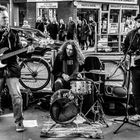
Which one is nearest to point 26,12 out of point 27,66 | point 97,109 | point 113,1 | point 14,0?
point 14,0

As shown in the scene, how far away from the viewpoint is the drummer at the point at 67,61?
6172mm

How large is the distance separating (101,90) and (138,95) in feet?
2.77

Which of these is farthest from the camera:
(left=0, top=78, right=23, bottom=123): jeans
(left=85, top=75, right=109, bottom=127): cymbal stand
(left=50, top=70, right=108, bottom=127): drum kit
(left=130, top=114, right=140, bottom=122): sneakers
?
(left=130, top=114, right=140, bottom=122): sneakers

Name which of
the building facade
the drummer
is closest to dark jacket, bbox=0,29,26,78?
the drummer

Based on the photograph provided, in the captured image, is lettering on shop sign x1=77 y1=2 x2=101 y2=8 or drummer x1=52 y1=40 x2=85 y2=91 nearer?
drummer x1=52 y1=40 x2=85 y2=91

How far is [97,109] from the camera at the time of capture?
19.4 ft

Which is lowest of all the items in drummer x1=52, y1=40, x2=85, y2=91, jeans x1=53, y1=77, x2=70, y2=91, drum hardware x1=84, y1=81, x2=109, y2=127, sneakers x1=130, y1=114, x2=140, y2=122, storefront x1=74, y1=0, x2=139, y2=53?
sneakers x1=130, y1=114, x2=140, y2=122

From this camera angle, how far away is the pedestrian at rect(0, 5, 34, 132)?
5.31 m

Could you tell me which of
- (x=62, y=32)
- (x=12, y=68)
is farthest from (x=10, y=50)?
(x=62, y=32)

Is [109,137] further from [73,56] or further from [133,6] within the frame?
[133,6]

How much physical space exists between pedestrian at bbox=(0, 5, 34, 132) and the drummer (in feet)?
3.10

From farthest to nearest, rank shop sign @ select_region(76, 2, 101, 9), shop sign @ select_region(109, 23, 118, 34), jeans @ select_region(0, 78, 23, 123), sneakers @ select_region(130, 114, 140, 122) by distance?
1. shop sign @ select_region(76, 2, 101, 9)
2. shop sign @ select_region(109, 23, 118, 34)
3. sneakers @ select_region(130, 114, 140, 122)
4. jeans @ select_region(0, 78, 23, 123)

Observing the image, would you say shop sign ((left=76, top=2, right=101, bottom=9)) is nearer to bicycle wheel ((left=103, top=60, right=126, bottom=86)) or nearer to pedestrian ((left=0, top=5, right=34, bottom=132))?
bicycle wheel ((left=103, top=60, right=126, bottom=86))

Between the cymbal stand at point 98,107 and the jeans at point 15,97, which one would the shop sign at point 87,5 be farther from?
the jeans at point 15,97
